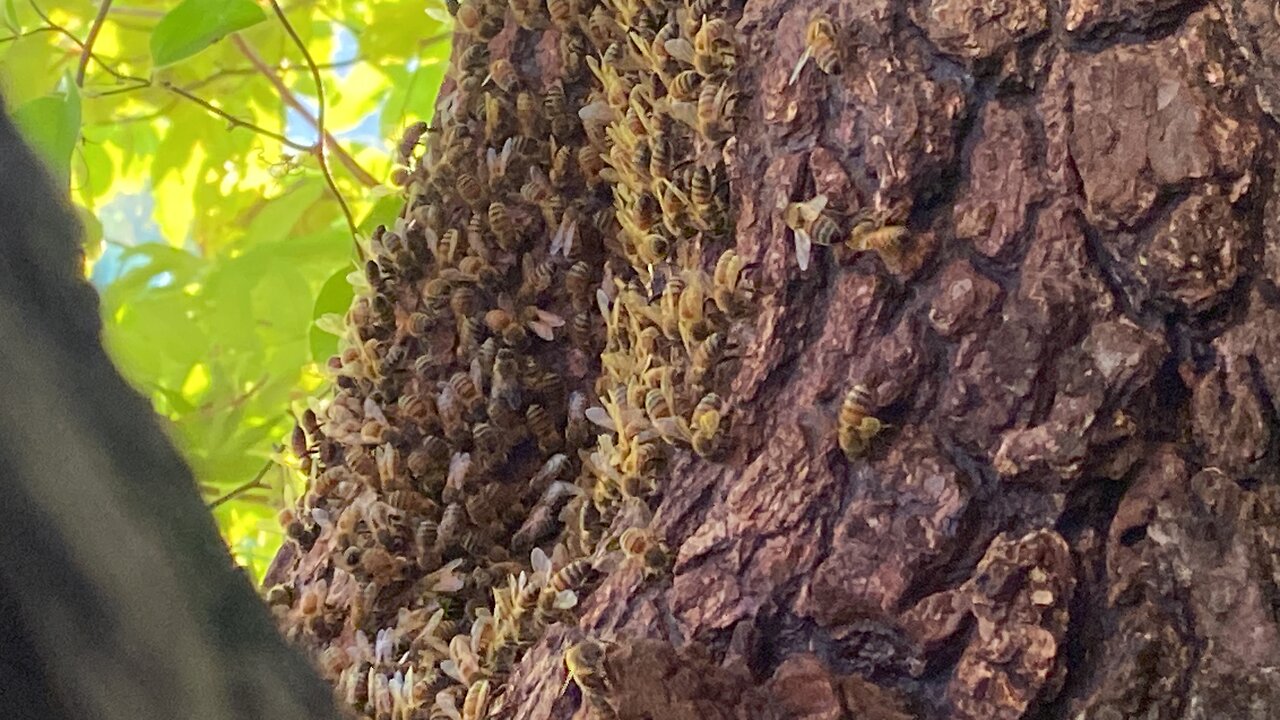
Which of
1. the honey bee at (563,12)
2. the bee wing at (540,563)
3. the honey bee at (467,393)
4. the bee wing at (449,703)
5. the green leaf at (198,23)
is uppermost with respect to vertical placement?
the green leaf at (198,23)

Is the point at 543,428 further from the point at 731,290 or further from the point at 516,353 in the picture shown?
the point at 731,290

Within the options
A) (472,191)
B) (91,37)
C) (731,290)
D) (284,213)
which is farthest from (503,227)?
(284,213)

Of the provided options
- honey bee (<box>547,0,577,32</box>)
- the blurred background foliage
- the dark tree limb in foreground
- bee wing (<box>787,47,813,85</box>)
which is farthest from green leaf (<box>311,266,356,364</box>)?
the dark tree limb in foreground

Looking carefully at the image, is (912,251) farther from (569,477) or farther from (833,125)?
(569,477)

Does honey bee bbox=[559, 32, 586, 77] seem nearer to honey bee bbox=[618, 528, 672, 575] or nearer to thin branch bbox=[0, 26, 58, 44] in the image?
honey bee bbox=[618, 528, 672, 575]

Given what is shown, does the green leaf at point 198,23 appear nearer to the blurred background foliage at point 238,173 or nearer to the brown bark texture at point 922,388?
the blurred background foliage at point 238,173

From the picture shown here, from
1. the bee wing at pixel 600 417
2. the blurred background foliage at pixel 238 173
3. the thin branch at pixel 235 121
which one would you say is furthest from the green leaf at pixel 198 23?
the bee wing at pixel 600 417

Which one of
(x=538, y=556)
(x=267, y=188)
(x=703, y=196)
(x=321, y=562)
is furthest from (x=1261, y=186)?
(x=267, y=188)
